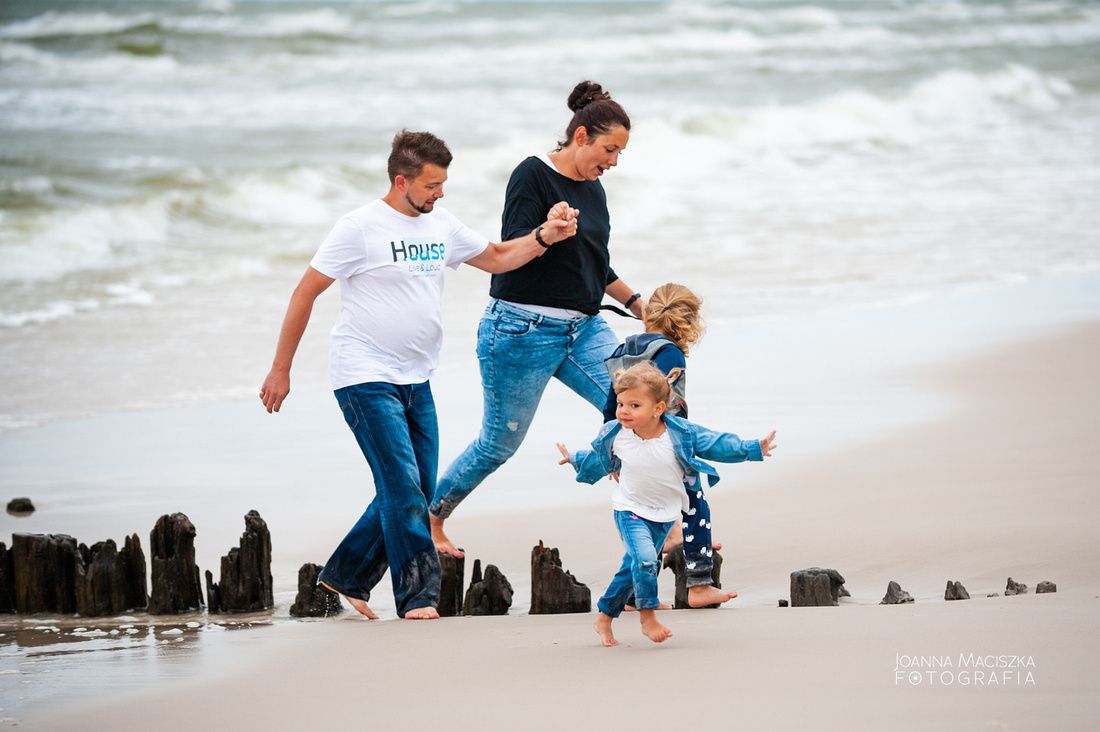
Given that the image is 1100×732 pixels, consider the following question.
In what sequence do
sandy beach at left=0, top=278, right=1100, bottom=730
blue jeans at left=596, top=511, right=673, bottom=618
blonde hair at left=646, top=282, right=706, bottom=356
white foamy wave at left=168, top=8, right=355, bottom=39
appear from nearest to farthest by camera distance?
sandy beach at left=0, top=278, right=1100, bottom=730 < blue jeans at left=596, top=511, right=673, bottom=618 < blonde hair at left=646, top=282, right=706, bottom=356 < white foamy wave at left=168, top=8, right=355, bottom=39

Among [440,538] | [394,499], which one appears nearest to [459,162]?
[440,538]

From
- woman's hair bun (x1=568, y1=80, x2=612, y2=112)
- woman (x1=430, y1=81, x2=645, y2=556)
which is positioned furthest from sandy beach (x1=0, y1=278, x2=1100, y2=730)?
woman's hair bun (x1=568, y1=80, x2=612, y2=112)

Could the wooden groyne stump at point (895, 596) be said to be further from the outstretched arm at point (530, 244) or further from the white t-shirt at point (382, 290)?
the white t-shirt at point (382, 290)

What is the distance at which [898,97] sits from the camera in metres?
35.3

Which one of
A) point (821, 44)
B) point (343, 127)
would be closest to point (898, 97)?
point (343, 127)

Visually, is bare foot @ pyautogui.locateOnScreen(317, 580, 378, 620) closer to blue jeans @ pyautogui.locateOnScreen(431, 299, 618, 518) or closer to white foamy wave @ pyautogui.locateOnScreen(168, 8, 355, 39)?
blue jeans @ pyautogui.locateOnScreen(431, 299, 618, 518)

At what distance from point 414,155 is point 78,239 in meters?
14.6

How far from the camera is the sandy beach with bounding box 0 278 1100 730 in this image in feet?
11.6

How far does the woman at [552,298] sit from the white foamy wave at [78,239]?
38.3ft

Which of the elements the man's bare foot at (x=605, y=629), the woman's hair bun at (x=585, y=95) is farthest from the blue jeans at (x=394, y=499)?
the woman's hair bun at (x=585, y=95)

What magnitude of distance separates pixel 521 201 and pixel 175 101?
32.1 meters

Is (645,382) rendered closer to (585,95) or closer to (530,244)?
(530,244)

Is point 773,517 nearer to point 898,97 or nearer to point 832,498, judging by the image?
point 832,498

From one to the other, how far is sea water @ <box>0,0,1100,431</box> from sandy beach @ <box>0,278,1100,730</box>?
4.54 m
